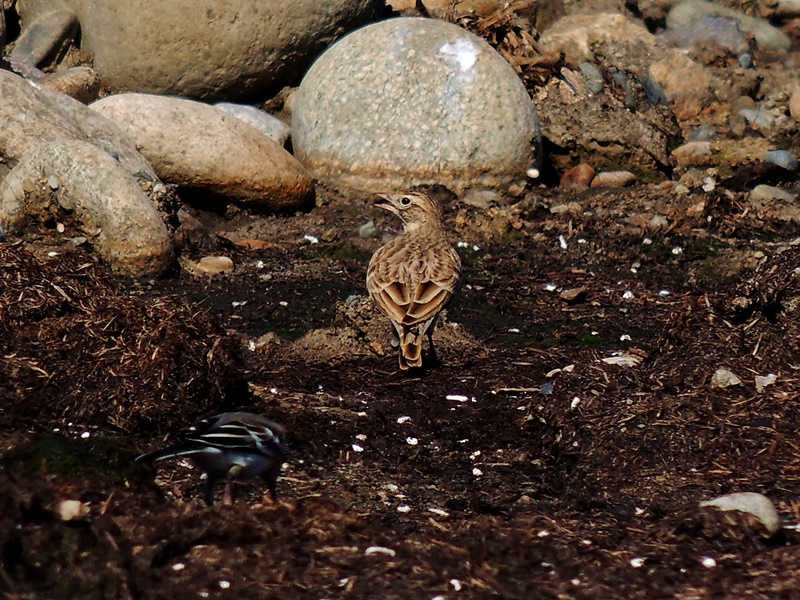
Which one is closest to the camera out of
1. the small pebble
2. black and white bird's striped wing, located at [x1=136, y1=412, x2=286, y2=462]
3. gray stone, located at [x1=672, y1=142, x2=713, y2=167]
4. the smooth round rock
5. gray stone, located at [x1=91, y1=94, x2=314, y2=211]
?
black and white bird's striped wing, located at [x1=136, y1=412, x2=286, y2=462]

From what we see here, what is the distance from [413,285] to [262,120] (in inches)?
263

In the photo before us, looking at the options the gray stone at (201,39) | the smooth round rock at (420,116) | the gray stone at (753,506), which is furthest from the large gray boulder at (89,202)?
the gray stone at (753,506)

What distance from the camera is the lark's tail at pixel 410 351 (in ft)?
25.3

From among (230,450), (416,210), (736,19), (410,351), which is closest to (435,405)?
(410,351)

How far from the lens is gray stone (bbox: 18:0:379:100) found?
1430cm

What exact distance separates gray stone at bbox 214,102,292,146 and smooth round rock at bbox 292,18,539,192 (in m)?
0.55

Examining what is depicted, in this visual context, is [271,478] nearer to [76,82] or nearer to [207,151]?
[207,151]

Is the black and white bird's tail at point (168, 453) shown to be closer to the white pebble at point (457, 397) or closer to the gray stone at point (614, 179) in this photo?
A: the white pebble at point (457, 397)

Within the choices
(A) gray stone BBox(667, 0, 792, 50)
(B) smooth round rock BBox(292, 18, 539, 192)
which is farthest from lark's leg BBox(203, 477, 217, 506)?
(A) gray stone BBox(667, 0, 792, 50)

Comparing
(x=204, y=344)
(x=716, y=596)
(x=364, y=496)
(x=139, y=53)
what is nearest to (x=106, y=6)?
(x=139, y=53)

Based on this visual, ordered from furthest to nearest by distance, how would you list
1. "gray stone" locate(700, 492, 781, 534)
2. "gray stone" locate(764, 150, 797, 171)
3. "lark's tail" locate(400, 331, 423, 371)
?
"gray stone" locate(764, 150, 797, 171)
"lark's tail" locate(400, 331, 423, 371)
"gray stone" locate(700, 492, 781, 534)

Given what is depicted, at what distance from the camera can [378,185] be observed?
Result: 13.0 m

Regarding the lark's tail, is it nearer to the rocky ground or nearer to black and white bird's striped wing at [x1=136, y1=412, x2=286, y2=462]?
the rocky ground

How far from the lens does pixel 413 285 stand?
25.9 ft
